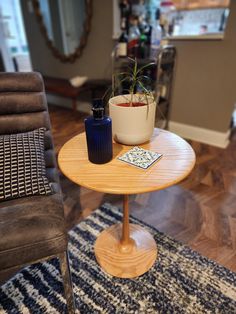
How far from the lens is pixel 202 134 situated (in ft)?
7.53

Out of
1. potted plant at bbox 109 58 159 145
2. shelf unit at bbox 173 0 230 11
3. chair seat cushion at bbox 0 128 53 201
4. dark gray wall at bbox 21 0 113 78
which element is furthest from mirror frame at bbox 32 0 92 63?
chair seat cushion at bbox 0 128 53 201

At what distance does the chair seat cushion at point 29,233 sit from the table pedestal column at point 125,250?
1.17 ft

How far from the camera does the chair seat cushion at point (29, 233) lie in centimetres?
73

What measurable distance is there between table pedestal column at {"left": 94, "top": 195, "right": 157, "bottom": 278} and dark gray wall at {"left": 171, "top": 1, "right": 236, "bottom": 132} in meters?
1.43

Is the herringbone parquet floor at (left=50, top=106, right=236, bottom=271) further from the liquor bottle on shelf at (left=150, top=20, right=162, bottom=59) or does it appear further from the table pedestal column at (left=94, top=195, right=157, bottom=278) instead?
the liquor bottle on shelf at (left=150, top=20, right=162, bottom=59)

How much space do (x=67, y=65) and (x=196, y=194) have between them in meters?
2.45

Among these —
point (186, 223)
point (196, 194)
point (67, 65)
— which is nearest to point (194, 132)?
point (196, 194)

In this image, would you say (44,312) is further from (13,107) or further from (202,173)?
(202,173)

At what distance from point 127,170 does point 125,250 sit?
1.87 ft

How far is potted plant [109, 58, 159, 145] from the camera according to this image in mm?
833

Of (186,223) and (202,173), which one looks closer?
(186,223)

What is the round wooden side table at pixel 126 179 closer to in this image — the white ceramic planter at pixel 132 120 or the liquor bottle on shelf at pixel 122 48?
the white ceramic planter at pixel 132 120

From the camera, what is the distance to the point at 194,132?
234 centimetres

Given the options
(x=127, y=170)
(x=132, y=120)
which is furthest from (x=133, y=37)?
(x=127, y=170)
